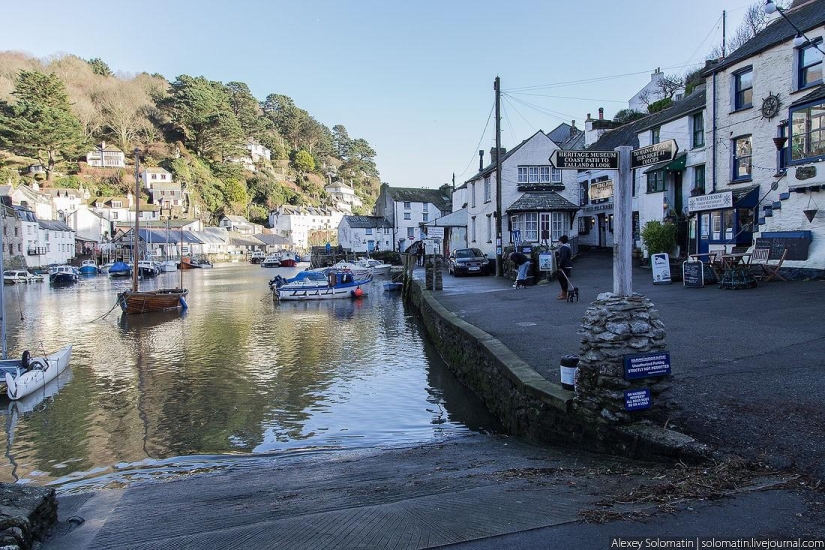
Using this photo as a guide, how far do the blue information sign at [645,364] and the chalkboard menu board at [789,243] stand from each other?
1498cm

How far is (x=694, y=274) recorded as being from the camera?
59.2ft

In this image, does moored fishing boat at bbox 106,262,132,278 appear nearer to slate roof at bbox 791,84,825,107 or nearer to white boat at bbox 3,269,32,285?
white boat at bbox 3,269,32,285

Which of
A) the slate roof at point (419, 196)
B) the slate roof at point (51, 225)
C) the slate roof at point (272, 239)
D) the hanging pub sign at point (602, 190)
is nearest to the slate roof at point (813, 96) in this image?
the hanging pub sign at point (602, 190)

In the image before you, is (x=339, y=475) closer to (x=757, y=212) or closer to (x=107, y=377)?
(x=107, y=377)

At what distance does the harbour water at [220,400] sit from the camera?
9.26 metres

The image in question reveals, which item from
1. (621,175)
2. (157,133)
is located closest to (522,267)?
(621,175)

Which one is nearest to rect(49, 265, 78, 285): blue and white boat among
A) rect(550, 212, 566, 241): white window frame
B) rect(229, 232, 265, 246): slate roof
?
rect(550, 212, 566, 241): white window frame

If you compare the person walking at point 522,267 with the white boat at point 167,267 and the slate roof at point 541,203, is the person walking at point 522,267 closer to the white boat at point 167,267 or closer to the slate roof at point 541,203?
the slate roof at point 541,203

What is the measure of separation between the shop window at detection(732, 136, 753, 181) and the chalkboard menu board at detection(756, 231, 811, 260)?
3385 millimetres

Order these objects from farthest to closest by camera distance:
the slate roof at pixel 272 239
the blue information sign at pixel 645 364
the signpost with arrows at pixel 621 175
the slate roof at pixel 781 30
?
the slate roof at pixel 272 239 < the slate roof at pixel 781 30 < the signpost with arrows at pixel 621 175 < the blue information sign at pixel 645 364

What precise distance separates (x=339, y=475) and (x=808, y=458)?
4850 mm

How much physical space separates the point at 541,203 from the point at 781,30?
50.0ft

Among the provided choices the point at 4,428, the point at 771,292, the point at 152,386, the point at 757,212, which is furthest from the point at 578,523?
the point at 757,212

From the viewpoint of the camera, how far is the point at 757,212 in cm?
1997
